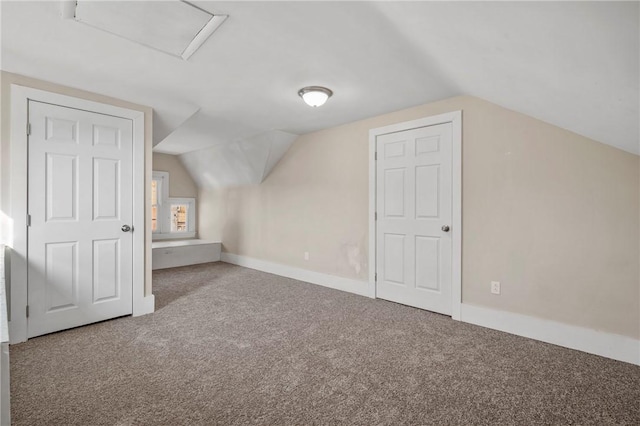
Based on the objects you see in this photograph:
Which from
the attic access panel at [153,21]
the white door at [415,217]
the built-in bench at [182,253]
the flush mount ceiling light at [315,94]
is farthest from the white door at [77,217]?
the white door at [415,217]

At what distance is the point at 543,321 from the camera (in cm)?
261

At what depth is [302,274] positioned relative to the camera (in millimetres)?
4707

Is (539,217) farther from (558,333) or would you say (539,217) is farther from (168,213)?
(168,213)

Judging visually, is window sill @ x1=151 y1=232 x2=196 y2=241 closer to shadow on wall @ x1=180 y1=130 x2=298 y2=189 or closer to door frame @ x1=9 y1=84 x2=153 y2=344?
shadow on wall @ x1=180 y1=130 x2=298 y2=189

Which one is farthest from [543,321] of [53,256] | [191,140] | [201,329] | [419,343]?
[191,140]

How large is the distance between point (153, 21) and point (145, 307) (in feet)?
8.60

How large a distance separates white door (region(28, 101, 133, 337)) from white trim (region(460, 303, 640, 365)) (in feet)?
11.3

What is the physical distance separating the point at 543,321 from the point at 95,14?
3.88m

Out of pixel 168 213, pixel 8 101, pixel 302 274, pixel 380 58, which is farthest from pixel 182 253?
pixel 380 58

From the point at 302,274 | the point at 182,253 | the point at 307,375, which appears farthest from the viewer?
the point at 182,253

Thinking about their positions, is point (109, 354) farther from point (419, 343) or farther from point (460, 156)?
point (460, 156)

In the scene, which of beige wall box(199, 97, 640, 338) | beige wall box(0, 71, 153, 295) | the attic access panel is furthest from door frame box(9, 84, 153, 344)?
beige wall box(199, 97, 640, 338)

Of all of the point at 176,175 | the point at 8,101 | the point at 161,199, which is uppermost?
the point at 8,101

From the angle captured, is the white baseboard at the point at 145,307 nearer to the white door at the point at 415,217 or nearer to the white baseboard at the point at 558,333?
the white door at the point at 415,217
